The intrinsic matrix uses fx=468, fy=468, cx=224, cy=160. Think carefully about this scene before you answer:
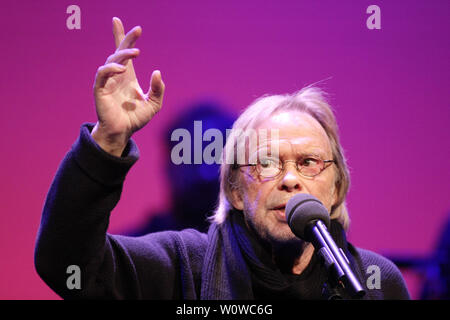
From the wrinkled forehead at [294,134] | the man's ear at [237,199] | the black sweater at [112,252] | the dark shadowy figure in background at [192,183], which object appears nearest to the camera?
the black sweater at [112,252]

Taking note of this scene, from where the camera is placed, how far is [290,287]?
144 centimetres

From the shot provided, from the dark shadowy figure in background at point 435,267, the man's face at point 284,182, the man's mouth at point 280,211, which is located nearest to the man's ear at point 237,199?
the man's face at point 284,182

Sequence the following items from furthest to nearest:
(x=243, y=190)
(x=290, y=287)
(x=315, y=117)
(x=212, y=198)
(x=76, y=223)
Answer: (x=212, y=198)
(x=315, y=117)
(x=243, y=190)
(x=290, y=287)
(x=76, y=223)

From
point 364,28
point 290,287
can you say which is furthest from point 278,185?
point 364,28

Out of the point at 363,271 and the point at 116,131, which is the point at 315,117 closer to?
the point at 363,271

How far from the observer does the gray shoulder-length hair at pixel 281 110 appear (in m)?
1.66

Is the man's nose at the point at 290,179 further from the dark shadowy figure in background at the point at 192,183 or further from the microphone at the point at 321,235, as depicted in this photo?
the dark shadowy figure in background at the point at 192,183

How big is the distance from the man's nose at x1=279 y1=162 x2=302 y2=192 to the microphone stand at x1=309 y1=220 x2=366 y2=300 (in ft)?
1.27

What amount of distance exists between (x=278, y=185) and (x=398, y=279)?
0.67 metres

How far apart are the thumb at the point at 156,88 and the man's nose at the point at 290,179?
1.50 ft

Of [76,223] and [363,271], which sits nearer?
[76,223]

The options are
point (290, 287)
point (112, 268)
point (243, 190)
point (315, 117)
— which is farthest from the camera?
point (315, 117)

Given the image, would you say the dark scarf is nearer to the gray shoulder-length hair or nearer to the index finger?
the gray shoulder-length hair
